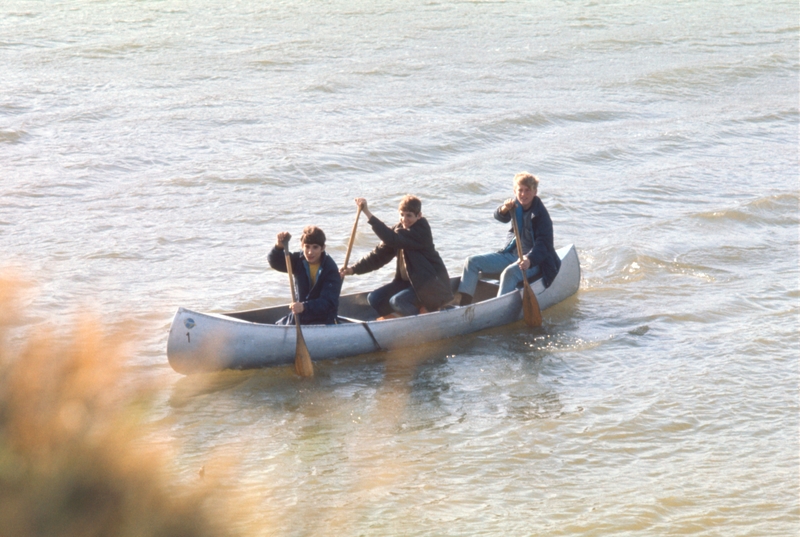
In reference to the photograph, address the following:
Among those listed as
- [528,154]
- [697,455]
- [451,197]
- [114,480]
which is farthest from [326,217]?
[114,480]

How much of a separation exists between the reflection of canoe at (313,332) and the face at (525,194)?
2.78 ft

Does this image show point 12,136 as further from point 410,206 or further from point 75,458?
point 75,458

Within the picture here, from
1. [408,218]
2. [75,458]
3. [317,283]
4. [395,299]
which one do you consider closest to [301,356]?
[317,283]

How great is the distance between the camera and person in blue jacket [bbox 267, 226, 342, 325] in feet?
24.7

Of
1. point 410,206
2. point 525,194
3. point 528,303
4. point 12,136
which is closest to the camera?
point 410,206

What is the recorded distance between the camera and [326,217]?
1292cm

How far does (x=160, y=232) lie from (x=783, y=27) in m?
24.6

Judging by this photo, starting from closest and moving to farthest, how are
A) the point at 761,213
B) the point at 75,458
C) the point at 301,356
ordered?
1. the point at 75,458
2. the point at 301,356
3. the point at 761,213

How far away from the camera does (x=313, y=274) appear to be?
771 cm

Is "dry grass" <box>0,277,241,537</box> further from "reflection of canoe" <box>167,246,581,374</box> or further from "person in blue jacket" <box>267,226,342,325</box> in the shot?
"person in blue jacket" <box>267,226,342,325</box>

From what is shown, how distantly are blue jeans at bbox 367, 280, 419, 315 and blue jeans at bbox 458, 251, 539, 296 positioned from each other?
0.69m

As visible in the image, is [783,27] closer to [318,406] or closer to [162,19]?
[162,19]

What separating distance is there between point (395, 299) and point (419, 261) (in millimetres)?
482

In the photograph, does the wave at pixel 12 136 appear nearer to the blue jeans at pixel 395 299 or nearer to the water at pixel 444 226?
the water at pixel 444 226
